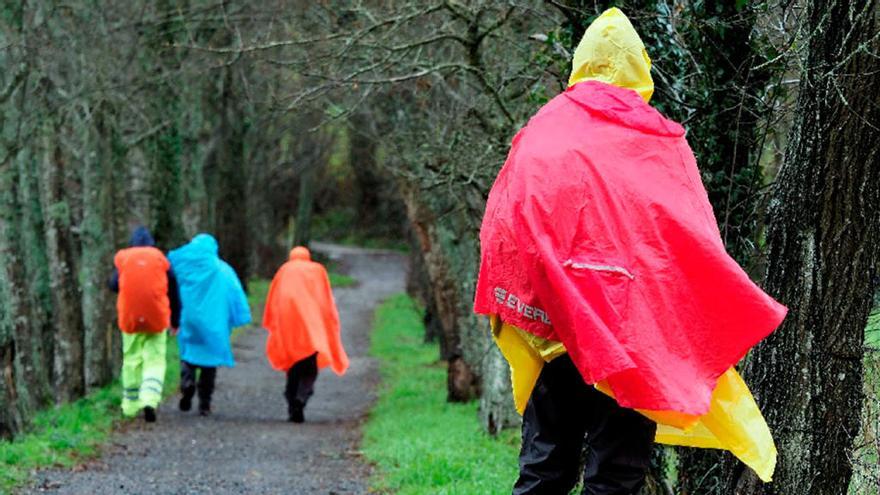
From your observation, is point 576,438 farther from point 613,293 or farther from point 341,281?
point 341,281

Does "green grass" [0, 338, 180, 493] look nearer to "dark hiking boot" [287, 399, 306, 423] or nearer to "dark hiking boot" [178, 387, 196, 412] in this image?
"dark hiking boot" [178, 387, 196, 412]

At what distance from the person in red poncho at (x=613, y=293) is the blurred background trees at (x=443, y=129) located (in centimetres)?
56

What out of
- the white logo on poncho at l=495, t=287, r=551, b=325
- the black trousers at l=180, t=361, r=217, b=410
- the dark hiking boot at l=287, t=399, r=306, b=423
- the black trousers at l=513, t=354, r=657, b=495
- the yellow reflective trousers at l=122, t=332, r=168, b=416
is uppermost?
the white logo on poncho at l=495, t=287, r=551, b=325

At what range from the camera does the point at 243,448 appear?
12.6m

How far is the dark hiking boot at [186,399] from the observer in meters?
15.3

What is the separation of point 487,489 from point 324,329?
7269mm

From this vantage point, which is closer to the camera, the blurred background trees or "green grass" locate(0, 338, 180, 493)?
the blurred background trees

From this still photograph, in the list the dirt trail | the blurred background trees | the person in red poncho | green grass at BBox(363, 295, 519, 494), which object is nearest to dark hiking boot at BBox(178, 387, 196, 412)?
the dirt trail

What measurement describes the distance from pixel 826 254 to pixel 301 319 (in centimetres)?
1061

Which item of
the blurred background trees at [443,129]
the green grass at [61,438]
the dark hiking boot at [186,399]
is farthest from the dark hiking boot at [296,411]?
the blurred background trees at [443,129]

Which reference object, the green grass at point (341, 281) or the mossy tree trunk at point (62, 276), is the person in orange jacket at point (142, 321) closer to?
the mossy tree trunk at point (62, 276)

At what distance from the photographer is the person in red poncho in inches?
171

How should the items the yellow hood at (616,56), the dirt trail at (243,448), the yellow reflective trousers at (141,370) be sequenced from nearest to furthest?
the yellow hood at (616,56) < the dirt trail at (243,448) < the yellow reflective trousers at (141,370)

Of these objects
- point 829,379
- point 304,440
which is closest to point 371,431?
point 304,440
